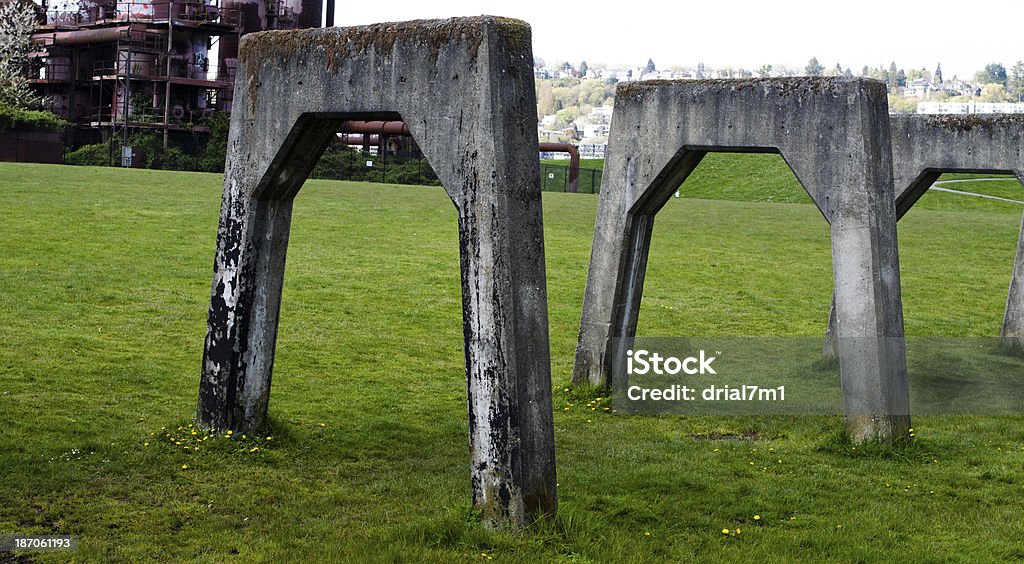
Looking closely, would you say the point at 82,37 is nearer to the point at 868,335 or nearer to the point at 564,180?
the point at 564,180

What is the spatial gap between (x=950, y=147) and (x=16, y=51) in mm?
49534

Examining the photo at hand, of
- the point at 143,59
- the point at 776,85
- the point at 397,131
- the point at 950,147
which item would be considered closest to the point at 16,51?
the point at 143,59

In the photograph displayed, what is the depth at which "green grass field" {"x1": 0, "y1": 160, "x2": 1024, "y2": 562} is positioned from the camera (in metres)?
8.14

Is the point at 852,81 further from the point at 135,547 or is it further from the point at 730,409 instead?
the point at 135,547

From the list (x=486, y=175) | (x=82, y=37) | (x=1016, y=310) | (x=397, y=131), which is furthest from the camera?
(x=397, y=131)

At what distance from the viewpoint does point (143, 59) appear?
53.7 m

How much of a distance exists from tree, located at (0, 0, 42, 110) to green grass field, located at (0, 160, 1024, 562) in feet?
100

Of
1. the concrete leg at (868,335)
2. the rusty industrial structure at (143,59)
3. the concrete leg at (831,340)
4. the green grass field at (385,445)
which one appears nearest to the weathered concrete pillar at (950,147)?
the concrete leg at (831,340)

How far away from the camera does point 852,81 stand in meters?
11.0

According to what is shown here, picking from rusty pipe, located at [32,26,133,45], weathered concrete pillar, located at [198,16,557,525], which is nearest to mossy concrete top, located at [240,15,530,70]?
weathered concrete pillar, located at [198,16,557,525]

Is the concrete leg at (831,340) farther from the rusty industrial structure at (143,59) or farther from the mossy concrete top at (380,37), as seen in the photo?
the rusty industrial structure at (143,59)

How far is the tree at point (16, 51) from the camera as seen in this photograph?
172 ft

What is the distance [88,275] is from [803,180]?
13.6 meters

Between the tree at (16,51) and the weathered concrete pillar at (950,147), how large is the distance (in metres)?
44.6
